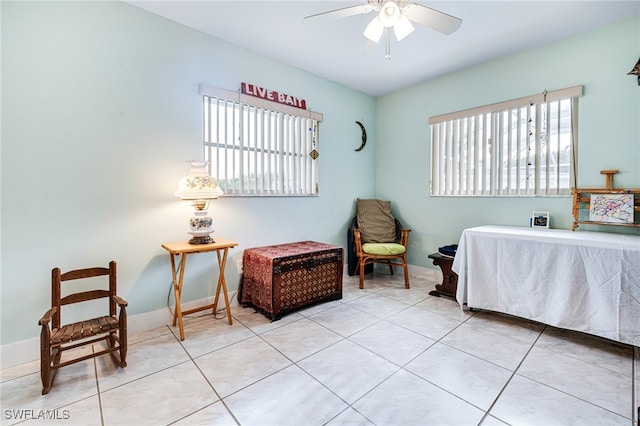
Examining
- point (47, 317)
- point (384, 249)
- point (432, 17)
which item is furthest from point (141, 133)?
point (384, 249)

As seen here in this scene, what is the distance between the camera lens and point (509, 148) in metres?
3.14

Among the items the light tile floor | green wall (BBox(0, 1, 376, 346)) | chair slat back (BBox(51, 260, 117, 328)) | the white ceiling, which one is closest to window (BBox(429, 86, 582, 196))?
the white ceiling

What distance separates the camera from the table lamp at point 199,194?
233cm

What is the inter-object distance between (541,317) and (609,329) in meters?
0.39

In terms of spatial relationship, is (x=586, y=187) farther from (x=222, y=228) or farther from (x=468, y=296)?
(x=222, y=228)

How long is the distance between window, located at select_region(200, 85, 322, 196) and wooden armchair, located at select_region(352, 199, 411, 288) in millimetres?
844

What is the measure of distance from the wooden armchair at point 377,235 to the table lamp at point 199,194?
192 cm

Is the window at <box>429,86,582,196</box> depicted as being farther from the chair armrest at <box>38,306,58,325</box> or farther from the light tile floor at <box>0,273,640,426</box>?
the chair armrest at <box>38,306,58,325</box>

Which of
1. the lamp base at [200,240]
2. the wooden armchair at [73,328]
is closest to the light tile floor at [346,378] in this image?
the wooden armchair at [73,328]

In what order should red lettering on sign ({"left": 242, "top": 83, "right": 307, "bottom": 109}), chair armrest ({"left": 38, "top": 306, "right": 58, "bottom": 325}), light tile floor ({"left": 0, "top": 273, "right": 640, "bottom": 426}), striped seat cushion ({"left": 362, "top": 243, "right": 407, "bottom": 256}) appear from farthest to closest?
striped seat cushion ({"left": 362, "top": 243, "right": 407, "bottom": 256}) < red lettering on sign ({"left": 242, "top": 83, "right": 307, "bottom": 109}) < chair armrest ({"left": 38, "top": 306, "right": 58, "bottom": 325}) < light tile floor ({"left": 0, "top": 273, "right": 640, "bottom": 426})

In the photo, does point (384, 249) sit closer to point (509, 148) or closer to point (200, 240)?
point (509, 148)

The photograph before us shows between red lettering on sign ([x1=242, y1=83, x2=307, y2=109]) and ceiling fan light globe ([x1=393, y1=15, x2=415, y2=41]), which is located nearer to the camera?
ceiling fan light globe ([x1=393, y1=15, x2=415, y2=41])

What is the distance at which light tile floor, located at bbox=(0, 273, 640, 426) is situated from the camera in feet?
4.65

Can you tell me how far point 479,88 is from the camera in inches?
131
